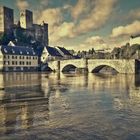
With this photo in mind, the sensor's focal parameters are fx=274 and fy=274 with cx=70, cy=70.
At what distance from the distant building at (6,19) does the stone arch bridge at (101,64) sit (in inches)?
1562

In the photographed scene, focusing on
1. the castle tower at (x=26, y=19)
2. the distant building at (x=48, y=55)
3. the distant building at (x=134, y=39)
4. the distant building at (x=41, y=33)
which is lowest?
the distant building at (x=48, y=55)

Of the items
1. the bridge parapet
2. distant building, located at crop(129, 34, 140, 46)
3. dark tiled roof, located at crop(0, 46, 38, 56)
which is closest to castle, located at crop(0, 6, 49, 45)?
dark tiled roof, located at crop(0, 46, 38, 56)

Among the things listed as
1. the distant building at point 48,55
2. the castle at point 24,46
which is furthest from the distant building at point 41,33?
the distant building at point 48,55

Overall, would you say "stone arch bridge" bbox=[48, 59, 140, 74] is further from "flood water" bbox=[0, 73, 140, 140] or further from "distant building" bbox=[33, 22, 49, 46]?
"flood water" bbox=[0, 73, 140, 140]

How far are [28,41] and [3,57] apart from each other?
3555 centimetres

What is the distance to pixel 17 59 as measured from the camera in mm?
104062

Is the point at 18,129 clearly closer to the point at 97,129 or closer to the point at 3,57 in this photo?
the point at 97,129

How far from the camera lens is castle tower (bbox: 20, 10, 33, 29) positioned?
453 feet

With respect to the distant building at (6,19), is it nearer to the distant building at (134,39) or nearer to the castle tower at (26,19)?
the castle tower at (26,19)

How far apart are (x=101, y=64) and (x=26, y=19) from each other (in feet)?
234

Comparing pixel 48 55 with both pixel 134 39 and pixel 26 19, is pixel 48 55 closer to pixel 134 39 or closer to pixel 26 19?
pixel 26 19

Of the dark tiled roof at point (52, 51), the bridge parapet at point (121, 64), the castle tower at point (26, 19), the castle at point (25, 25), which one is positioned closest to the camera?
the bridge parapet at point (121, 64)

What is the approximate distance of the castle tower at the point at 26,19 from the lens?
13816 centimetres

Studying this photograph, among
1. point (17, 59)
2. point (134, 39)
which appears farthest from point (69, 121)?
point (134, 39)
